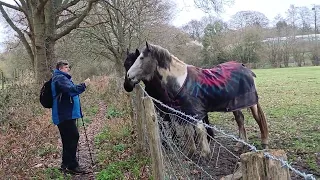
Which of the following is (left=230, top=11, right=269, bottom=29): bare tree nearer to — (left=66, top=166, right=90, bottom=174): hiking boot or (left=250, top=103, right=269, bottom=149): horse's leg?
(left=250, top=103, right=269, bottom=149): horse's leg

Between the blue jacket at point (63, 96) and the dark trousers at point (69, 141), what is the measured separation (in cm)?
14

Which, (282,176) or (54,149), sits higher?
(282,176)

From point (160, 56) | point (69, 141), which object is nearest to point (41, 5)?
point (69, 141)

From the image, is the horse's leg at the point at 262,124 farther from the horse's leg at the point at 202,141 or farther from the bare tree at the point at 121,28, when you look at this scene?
the bare tree at the point at 121,28

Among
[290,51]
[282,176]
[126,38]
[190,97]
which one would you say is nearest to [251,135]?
[190,97]

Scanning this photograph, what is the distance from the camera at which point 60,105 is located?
5.70m

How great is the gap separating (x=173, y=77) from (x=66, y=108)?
1.81 meters

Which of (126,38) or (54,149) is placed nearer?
(54,149)

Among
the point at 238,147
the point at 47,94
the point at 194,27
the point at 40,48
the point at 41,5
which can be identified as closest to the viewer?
the point at 47,94

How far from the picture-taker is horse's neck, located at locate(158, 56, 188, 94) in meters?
5.75

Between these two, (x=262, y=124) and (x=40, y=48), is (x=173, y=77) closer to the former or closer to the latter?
(x=262, y=124)

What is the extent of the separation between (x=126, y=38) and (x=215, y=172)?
19.1 meters

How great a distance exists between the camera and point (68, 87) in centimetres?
546

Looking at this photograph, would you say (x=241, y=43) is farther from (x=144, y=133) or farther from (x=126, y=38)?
(x=144, y=133)
